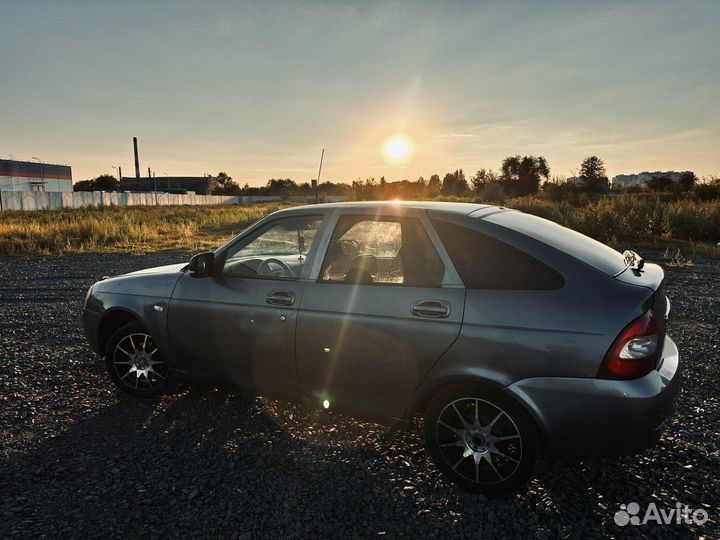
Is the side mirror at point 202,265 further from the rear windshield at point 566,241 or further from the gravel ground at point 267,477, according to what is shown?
the rear windshield at point 566,241

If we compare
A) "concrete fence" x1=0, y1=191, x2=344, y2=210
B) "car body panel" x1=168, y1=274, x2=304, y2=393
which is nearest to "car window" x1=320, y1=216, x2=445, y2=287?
"car body panel" x1=168, y1=274, x2=304, y2=393

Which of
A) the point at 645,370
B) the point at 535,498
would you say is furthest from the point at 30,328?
the point at 645,370

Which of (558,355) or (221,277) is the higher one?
(221,277)

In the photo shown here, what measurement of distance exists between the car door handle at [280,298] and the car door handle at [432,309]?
0.90 m

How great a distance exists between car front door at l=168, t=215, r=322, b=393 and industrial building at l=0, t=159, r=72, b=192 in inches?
2758

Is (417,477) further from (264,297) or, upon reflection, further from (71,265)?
(71,265)

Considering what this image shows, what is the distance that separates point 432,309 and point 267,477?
149cm

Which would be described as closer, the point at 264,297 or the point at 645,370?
the point at 645,370

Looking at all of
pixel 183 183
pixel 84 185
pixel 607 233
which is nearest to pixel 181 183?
pixel 183 183

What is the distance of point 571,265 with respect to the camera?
8.51 ft

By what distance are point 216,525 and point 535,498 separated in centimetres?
181

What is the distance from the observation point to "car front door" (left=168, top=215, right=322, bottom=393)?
332cm

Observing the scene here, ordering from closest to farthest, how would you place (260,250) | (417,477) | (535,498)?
(535,498), (417,477), (260,250)

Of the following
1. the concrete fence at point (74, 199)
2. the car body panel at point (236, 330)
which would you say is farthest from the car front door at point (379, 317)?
the concrete fence at point (74, 199)
